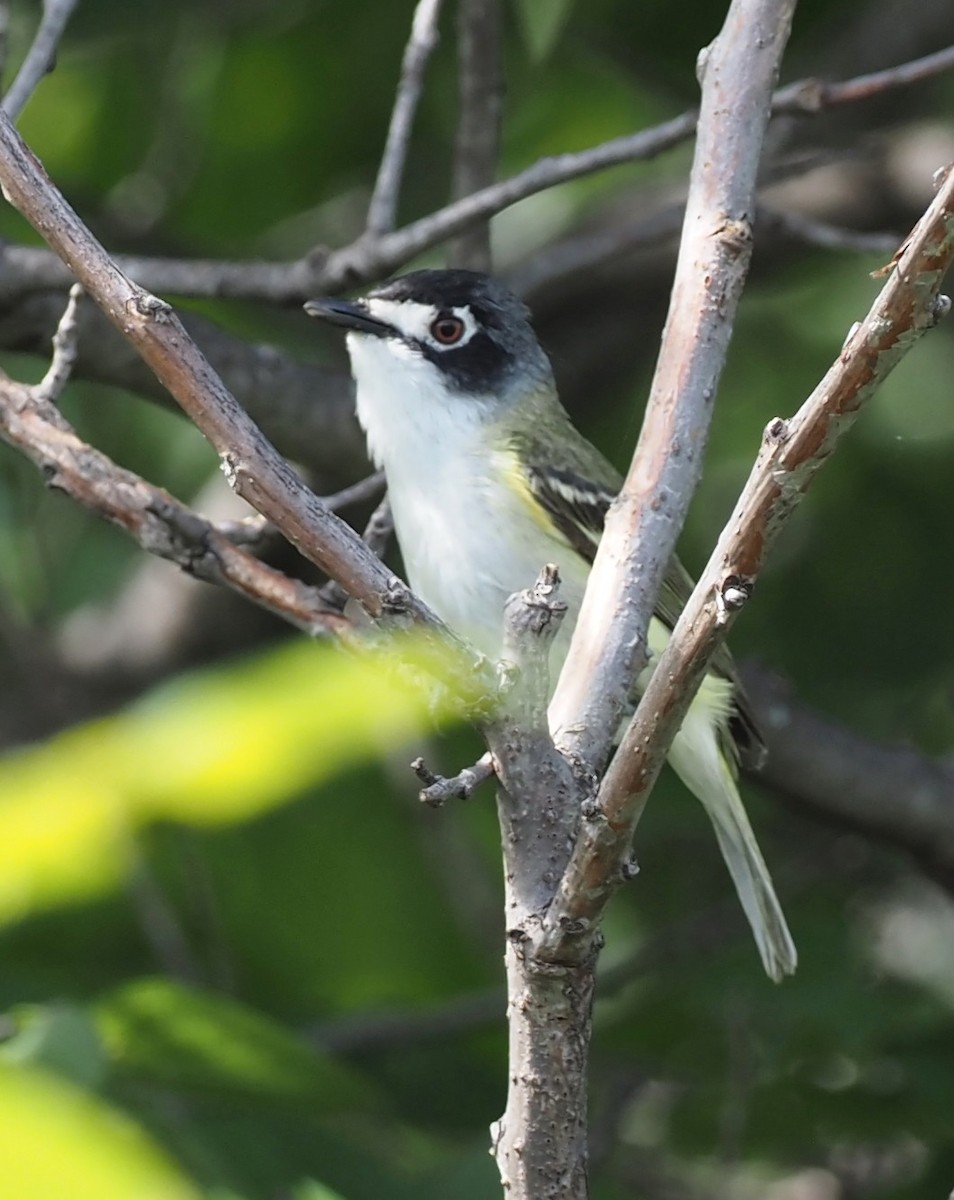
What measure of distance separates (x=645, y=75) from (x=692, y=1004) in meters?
2.88

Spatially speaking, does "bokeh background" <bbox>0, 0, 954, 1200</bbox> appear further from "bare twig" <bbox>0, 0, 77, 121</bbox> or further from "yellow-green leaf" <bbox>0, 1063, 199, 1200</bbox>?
"yellow-green leaf" <bbox>0, 1063, 199, 1200</bbox>

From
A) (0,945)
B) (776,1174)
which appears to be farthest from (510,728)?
(776,1174)

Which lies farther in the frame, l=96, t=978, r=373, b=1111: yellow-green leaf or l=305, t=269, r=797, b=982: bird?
l=305, t=269, r=797, b=982: bird

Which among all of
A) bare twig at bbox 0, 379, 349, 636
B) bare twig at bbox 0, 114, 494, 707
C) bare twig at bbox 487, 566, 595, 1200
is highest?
bare twig at bbox 0, 379, 349, 636

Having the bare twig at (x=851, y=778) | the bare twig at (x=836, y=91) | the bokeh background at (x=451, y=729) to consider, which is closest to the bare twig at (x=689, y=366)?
the bare twig at (x=836, y=91)

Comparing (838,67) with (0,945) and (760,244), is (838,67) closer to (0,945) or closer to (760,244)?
(760,244)

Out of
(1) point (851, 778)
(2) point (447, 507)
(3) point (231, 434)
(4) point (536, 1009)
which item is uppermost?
(2) point (447, 507)

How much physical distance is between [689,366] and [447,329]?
1503mm

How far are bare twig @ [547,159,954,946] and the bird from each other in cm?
187

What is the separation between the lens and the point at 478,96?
415cm

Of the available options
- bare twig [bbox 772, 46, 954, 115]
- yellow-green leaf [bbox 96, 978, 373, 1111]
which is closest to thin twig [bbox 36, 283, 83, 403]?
yellow-green leaf [bbox 96, 978, 373, 1111]

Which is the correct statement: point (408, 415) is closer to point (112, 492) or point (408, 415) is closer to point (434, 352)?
point (434, 352)

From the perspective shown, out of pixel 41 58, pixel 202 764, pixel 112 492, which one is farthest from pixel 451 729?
pixel 202 764

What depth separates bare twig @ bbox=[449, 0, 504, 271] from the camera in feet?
13.4
